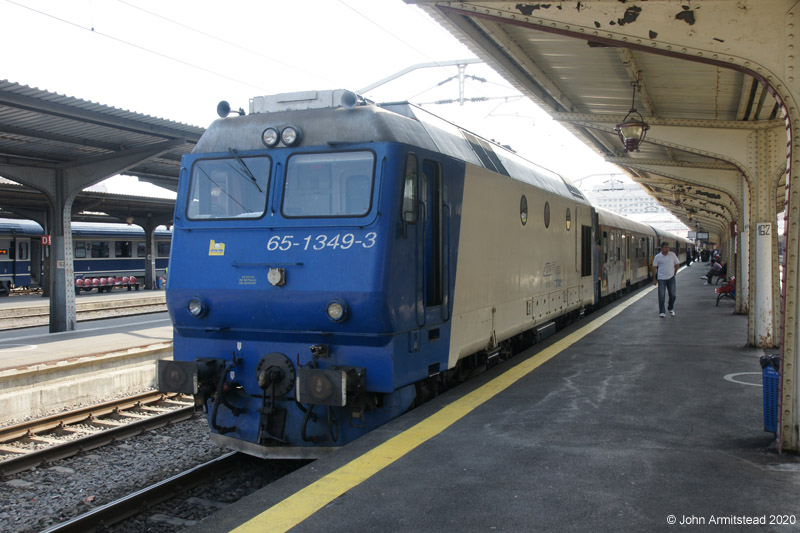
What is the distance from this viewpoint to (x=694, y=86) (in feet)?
32.1

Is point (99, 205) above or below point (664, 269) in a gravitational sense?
above

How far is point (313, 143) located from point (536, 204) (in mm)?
4638

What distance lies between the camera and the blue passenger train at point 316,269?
551 cm

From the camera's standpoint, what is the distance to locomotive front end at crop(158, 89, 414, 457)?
5492 millimetres

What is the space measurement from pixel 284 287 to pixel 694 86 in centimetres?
738

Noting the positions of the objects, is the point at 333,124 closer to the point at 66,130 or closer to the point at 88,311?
the point at 66,130

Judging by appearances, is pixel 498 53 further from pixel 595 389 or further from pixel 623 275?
pixel 623 275

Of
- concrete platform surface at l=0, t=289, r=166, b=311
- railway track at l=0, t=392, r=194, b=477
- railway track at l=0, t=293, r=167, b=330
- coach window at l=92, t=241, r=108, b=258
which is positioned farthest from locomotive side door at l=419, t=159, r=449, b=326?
coach window at l=92, t=241, r=108, b=258

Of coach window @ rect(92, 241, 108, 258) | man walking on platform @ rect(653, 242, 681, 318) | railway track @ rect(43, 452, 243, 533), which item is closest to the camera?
railway track @ rect(43, 452, 243, 533)

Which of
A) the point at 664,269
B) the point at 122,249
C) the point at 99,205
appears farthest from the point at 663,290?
the point at 122,249

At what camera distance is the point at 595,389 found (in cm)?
705

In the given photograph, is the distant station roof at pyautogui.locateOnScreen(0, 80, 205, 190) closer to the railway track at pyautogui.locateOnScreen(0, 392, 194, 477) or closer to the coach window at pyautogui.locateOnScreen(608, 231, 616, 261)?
the railway track at pyautogui.locateOnScreen(0, 392, 194, 477)

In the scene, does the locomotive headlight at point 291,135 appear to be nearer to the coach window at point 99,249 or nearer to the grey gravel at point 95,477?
the grey gravel at point 95,477

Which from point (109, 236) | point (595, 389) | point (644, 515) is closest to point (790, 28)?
point (644, 515)
